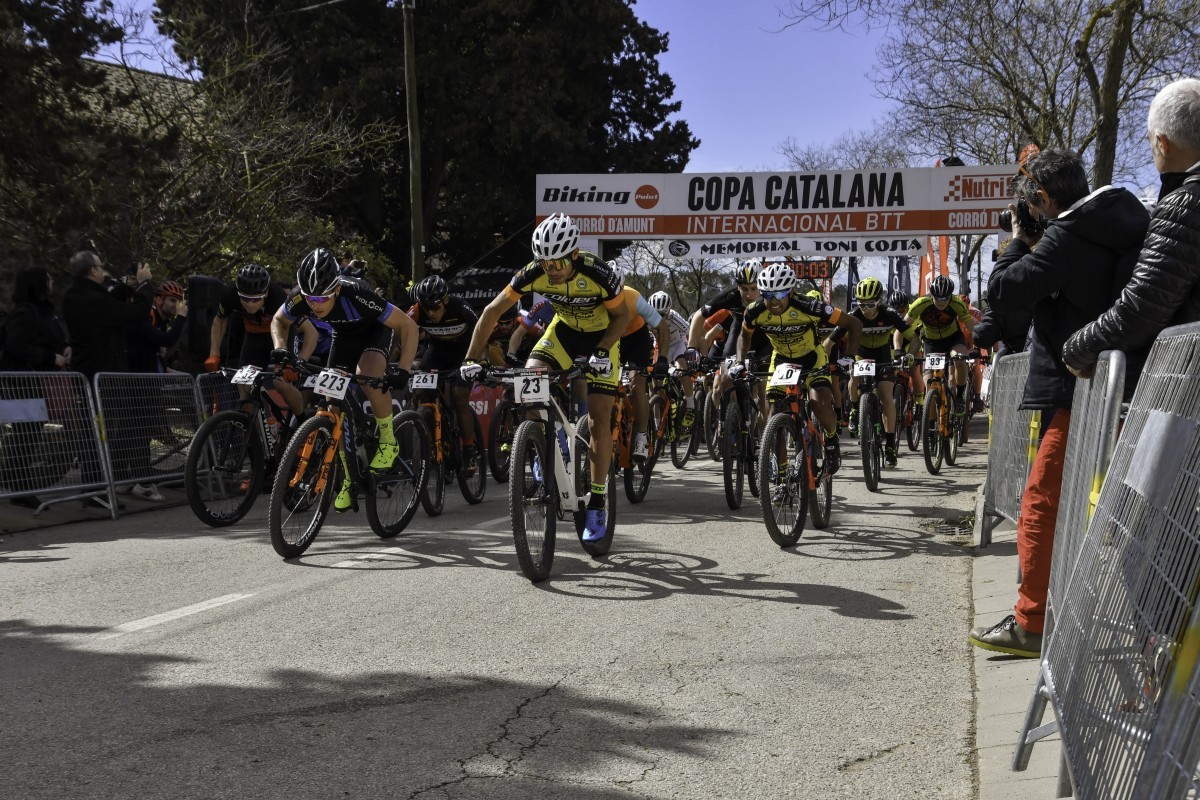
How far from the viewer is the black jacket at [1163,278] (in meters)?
4.08

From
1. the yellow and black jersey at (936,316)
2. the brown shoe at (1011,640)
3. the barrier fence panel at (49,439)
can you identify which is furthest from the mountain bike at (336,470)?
the yellow and black jersey at (936,316)

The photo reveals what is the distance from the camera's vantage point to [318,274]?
8562 mm

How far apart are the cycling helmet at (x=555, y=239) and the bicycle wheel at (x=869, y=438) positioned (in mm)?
4724

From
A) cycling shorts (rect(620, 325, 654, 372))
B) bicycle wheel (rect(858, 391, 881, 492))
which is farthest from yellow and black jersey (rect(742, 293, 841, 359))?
bicycle wheel (rect(858, 391, 881, 492))

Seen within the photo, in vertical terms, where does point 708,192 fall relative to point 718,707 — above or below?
above

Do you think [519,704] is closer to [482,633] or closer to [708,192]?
[482,633]

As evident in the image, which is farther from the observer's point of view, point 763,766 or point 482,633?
point 482,633

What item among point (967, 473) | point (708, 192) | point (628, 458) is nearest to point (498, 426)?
point (628, 458)

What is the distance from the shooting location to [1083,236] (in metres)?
5.00

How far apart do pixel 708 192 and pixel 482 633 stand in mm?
18994

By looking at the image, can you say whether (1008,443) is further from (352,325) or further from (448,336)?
(448,336)

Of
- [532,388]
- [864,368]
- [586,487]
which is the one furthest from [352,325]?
[864,368]

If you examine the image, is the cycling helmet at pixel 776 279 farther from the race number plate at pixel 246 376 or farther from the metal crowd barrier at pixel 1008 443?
the race number plate at pixel 246 376

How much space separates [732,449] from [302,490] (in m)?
3.90
